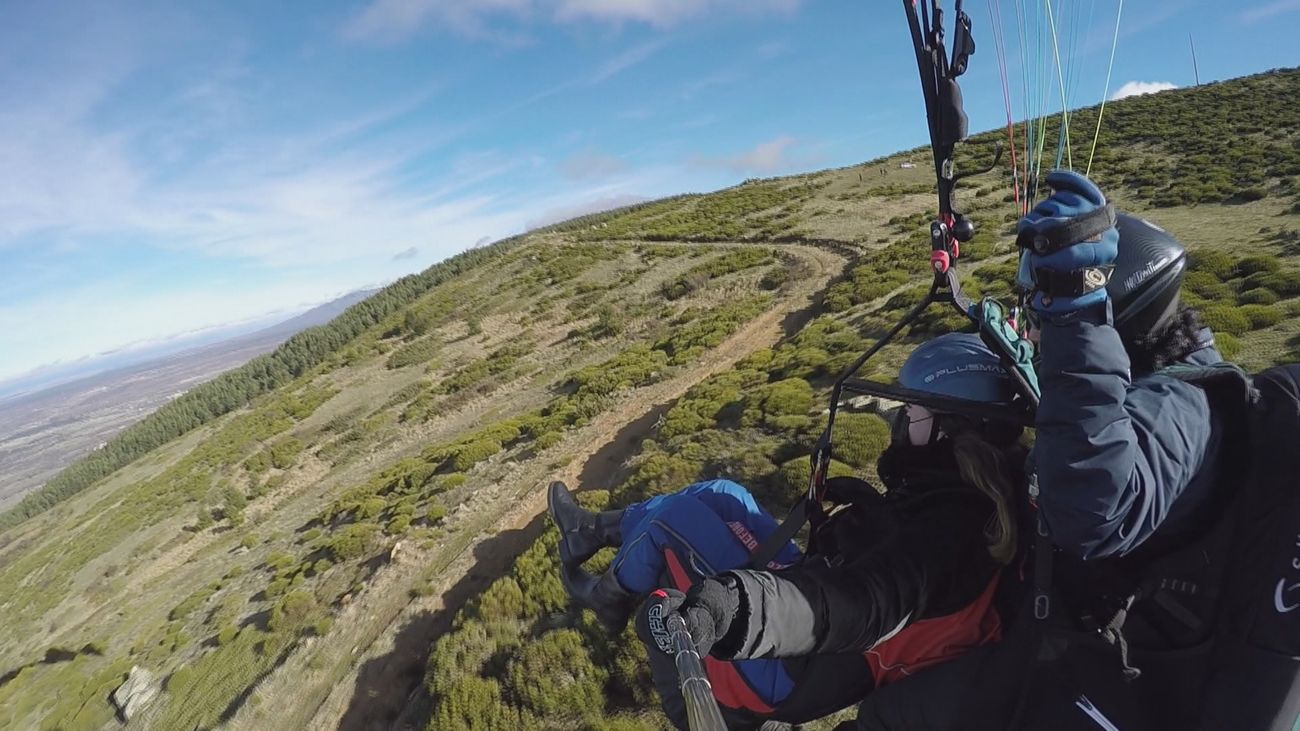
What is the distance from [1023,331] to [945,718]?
1768mm

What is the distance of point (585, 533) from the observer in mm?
5055

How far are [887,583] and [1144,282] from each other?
1.46 meters

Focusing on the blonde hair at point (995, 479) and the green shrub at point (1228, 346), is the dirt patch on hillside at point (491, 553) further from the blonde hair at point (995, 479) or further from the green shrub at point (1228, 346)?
the green shrub at point (1228, 346)

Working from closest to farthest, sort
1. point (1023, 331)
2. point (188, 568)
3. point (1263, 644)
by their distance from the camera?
1. point (1263, 644)
2. point (1023, 331)
3. point (188, 568)

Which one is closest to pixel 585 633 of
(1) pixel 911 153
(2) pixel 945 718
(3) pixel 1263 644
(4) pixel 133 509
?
Answer: (2) pixel 945 718

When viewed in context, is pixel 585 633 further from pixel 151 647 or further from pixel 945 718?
pixel 151 647

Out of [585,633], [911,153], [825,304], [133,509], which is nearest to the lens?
[585,633]

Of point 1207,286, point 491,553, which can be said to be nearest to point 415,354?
point 491,553

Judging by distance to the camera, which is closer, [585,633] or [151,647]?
[585,633]

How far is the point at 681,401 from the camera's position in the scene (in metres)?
15.3

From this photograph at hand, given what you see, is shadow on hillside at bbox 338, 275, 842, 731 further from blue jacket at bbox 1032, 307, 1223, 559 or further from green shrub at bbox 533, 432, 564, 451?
blue jacket at bbox 1032, 307, 1223, 559

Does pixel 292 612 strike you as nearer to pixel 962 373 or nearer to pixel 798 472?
pixel 798 472

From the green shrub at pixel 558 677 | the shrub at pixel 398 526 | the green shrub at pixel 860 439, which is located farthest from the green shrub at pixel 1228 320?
the shrub at pixel 398 526

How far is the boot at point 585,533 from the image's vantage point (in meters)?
4.91
